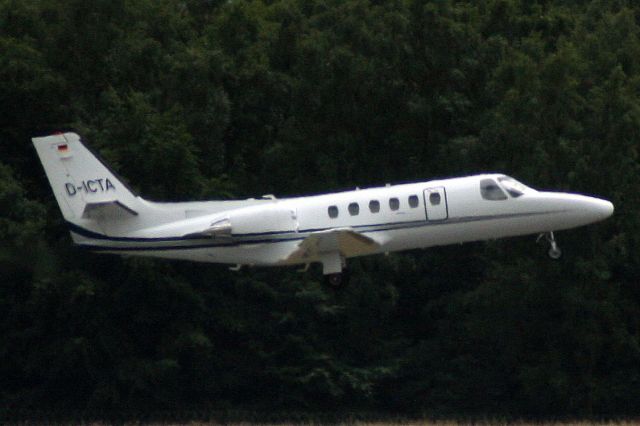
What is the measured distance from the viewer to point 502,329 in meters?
48.2

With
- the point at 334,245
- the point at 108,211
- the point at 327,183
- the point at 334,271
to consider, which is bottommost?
the point at 334,271

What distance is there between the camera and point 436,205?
35812 mm

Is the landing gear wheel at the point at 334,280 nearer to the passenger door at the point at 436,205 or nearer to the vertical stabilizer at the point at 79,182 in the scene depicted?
Answer: the passenger door at the point at 436,205

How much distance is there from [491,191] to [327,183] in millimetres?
14199

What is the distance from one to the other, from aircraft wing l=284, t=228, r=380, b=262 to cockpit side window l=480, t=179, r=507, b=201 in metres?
2.49

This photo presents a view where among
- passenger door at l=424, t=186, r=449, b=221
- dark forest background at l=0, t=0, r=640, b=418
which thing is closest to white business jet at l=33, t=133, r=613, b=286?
passenger door at l=424, t=186, r=449, b=221

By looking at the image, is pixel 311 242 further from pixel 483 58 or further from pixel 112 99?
pixel 483 58

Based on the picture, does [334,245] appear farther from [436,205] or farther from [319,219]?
[436,205]

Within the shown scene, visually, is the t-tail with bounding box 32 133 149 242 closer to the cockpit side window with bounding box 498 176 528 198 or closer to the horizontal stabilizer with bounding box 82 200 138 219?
the horizontal stabilizer with bounding box 82 200 138 219

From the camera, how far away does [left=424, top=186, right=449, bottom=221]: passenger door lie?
35812mm

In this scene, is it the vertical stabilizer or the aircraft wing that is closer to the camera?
the aircraft wing

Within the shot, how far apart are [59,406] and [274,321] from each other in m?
6.53

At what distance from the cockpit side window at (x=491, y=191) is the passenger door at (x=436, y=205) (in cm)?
82

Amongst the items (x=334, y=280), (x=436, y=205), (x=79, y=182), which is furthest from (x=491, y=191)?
(x=79, y=182)
